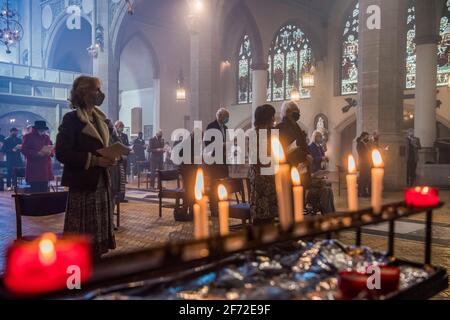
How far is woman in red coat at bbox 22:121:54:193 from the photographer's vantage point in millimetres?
8508

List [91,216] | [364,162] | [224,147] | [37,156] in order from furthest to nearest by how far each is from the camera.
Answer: [364,162], [37,156], [224,147], [91,216]

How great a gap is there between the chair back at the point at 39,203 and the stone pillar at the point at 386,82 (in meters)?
8.65

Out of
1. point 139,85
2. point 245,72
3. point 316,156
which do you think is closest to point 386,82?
point 316,156

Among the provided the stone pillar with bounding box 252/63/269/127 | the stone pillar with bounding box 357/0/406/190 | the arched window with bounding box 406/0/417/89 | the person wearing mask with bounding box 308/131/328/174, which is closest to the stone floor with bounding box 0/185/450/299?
the person wearing mask with bounding box 308/131/328/174

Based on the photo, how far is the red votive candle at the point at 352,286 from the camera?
51.4 inches

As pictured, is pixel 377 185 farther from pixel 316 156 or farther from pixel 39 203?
pixel 316 156

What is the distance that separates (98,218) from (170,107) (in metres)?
19.9

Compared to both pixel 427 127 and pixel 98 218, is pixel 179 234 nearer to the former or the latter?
pixel 98 218

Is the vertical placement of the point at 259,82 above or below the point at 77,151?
above

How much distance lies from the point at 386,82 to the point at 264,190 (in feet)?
25.0

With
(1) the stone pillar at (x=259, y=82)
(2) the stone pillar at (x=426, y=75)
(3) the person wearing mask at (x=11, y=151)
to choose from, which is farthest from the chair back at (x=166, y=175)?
(1) the stone pillar at (x=259, y=82)

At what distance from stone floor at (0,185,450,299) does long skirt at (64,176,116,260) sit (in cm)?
163

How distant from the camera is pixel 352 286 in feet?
4.33

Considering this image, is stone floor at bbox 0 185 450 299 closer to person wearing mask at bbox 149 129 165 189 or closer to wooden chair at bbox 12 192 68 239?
wooden chair at bbox 12 192 68 239
